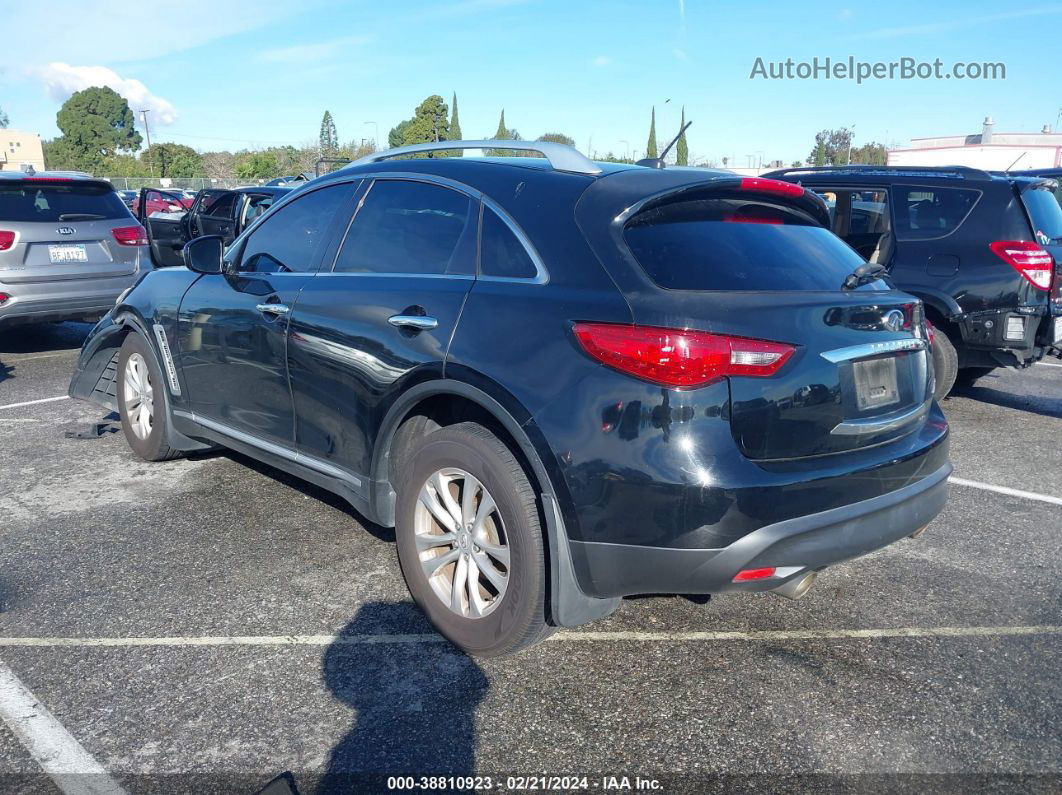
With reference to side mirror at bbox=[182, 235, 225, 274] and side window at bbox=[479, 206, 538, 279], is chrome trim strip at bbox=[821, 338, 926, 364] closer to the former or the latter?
side window at bbox=[479, 206, 538, 279]

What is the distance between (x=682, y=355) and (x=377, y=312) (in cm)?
138

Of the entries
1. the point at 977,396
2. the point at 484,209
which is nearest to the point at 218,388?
the point at 484,209

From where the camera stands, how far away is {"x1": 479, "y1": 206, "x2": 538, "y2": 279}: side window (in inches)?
123

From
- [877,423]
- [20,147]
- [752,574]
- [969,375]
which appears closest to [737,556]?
[752,574]

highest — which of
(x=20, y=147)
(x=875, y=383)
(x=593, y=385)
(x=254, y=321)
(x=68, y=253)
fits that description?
(x=20, y=147)

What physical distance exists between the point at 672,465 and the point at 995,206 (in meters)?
5.39

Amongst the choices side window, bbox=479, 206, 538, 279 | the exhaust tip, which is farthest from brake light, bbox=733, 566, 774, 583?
side window, bbox=479, 206, 538, 279

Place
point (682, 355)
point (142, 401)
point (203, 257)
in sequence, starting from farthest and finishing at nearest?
point (142, 401)
point (203, 257)
point (682, 355)

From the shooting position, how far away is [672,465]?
8.61ft

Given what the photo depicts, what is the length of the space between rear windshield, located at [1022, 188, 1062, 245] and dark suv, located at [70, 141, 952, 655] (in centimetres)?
401

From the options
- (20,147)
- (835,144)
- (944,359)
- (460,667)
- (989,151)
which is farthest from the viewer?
(20,147)

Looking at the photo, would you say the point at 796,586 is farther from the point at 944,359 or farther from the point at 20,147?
the point at 20,147

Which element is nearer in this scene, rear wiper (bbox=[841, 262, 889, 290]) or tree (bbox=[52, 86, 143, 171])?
rear wiper (bbox=[841, 262, 889, 290])

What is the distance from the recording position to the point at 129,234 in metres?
9.09
